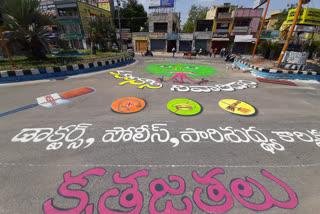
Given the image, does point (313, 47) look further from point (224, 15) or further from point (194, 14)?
point (194, 14)

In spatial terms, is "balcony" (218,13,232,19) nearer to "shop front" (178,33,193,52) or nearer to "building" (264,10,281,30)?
"shop front" (178,33,193,52)

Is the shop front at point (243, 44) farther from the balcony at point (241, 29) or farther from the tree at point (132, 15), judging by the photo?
the tree at point (132, 15)

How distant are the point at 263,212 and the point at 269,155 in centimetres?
147

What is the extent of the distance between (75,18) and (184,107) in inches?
1368

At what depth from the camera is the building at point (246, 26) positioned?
2420 centimetres

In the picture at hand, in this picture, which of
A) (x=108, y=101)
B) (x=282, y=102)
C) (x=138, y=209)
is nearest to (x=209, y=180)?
(x=138, y=209)

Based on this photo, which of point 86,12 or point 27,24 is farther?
point 86,12

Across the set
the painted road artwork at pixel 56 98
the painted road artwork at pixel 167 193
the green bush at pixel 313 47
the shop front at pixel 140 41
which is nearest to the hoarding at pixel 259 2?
the green bush at pixel 313 47

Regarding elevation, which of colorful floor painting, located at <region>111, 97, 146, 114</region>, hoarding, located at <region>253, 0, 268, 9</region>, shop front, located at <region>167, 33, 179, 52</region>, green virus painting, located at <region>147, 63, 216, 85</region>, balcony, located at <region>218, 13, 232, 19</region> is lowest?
colorful floor painting, located at <region>111, 97, 146, 114</region>

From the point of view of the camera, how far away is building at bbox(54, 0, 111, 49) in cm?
2681

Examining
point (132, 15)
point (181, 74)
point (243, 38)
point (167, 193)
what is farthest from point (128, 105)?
point (132, 15)

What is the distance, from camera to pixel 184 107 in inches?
197

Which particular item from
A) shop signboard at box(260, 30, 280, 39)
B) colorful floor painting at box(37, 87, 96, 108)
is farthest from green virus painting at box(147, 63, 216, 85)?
shop signboard at box(260, 30, 280, 39)

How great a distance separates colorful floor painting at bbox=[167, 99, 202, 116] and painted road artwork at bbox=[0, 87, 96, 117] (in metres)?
3.98
